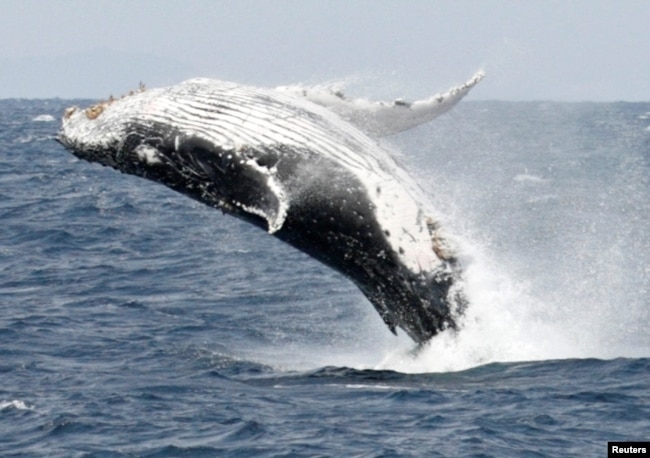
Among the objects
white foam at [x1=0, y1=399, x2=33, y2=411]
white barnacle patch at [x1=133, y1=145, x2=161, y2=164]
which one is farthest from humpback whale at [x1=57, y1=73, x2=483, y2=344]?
white foam at [x1=0, y1=399, x2=33, y2=411]

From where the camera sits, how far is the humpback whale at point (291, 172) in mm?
13461

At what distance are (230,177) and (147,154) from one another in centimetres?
98

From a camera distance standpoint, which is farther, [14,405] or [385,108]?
[385,108]

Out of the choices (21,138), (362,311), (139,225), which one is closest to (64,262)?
(139,225)

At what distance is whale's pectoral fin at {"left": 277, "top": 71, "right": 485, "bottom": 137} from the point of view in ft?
48.3

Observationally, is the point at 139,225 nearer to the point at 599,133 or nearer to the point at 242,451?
the point at 242,451

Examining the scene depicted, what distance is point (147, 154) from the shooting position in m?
13.7

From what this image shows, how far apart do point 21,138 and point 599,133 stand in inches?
1480

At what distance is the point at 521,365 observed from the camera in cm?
1529
